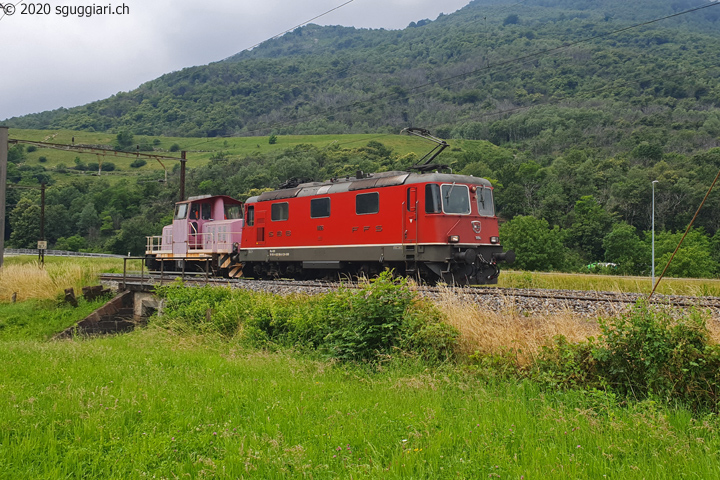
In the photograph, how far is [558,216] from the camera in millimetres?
64875

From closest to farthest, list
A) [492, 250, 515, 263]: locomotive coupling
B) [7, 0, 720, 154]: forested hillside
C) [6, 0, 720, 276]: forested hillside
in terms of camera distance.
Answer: [492, 250, 515, 263]: locomotive coupling < [6, 0, 720, 276]: forested hillside < [7, 0, 720, 154]: forested hillside

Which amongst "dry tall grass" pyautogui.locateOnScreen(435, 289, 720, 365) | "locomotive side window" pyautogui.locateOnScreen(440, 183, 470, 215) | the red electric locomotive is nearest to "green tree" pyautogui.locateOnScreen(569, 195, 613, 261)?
the red electric locomotive

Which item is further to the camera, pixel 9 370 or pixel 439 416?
pixel 9 370

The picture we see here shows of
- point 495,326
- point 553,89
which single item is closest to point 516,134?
point 553,89

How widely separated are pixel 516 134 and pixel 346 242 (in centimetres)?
11278

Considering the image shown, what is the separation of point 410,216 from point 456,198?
4.94 ft

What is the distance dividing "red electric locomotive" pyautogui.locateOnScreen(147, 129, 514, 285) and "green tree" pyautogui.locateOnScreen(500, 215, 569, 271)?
99.2 ft

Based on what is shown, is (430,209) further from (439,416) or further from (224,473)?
(224,473)

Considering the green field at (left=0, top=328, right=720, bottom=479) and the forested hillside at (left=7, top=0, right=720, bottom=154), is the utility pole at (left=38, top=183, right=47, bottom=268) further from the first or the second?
the forested hillside at (left=7, top=0, right=720, bottom=154)

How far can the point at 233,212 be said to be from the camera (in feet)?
92.1

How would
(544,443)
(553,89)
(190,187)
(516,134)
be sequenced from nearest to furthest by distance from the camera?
(544,443)
(190,187)
(516,134)
(553,89)

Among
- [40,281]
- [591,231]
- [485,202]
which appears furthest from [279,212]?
[591,231]

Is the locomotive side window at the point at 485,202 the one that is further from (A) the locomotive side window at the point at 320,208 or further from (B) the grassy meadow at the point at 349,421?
(B) the grassy meadow at the point at 349,421

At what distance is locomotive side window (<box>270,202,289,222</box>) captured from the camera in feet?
72.6
